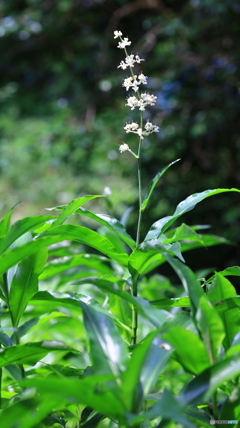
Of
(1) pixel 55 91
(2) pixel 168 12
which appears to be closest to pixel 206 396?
(2) pixel 168 12

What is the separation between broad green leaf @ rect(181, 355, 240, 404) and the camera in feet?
1.57

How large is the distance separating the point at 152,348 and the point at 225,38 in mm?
2318

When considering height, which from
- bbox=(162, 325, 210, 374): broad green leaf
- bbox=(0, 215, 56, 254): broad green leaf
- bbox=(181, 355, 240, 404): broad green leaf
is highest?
bbox=(0, 215, 56, 254): broad green leaf

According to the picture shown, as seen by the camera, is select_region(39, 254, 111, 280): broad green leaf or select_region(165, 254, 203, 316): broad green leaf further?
select_region(39, 254, 111, 280): broad green leaf

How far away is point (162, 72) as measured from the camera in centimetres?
259

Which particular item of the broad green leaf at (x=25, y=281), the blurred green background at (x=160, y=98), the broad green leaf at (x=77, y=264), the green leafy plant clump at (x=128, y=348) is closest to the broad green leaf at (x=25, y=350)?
the green leafy plant clump at (x=128, y=348)

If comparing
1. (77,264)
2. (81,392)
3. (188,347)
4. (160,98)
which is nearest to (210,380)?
(188,347)

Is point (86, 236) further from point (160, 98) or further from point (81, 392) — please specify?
point (160, 98)

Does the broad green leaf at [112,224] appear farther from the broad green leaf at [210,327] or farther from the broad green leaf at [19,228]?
the broad green leaf at [210,327]

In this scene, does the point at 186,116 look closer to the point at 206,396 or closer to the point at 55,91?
the point at 55,91

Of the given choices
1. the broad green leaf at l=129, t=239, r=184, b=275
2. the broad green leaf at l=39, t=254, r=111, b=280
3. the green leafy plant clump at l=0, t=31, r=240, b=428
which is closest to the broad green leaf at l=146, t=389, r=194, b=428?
the green leafy plant clump at l=0, t=31, r=240, b=428

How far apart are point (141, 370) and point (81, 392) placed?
0.08m

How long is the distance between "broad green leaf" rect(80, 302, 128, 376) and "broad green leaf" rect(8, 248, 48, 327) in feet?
0.56

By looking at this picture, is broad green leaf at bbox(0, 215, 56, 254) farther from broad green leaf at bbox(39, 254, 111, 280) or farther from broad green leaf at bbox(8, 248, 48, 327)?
broad green leaf at bbox(39, 254, 111, 280)
